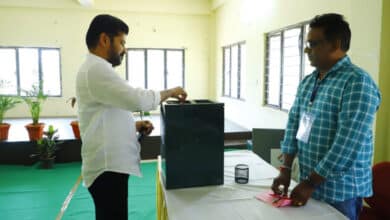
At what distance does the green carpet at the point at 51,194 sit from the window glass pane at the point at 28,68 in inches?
160

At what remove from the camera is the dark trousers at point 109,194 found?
1503 mm

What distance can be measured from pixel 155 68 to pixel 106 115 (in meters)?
7.13

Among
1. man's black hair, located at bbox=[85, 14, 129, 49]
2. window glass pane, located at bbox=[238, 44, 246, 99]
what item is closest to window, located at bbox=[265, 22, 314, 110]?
window glass pane, located at bbox=[238, 44, 246, 99]

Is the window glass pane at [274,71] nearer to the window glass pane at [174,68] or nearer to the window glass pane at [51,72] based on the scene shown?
the window glass pane at [174,68]

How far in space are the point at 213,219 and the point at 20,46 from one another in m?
8.20

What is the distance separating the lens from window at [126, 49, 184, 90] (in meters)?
8.36

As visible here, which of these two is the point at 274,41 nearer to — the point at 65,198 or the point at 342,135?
the point at 65,198

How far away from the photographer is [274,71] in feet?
16.3

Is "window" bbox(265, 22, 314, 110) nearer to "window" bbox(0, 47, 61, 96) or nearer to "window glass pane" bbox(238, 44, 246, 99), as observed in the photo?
"window glass pane" bbox(238, 44, 246, 99)

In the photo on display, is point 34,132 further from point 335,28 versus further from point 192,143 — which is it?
point 335,28

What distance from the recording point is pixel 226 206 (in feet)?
4.17

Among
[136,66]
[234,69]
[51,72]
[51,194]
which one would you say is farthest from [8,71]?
[51,194]

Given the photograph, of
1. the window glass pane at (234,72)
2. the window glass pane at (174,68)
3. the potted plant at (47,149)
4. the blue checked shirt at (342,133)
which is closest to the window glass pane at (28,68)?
the window glass pane at (174,68)

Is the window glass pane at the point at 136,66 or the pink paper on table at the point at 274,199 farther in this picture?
the window glass pane at the point at 136,66
